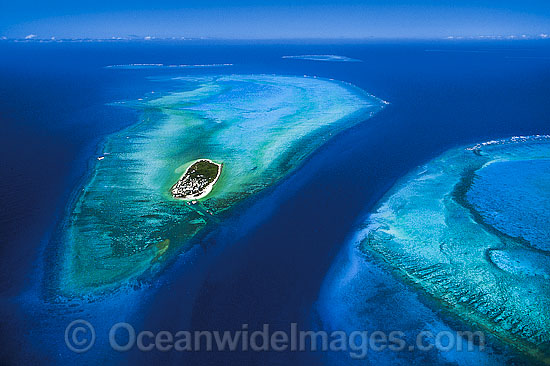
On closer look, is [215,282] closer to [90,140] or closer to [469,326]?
[469,326]

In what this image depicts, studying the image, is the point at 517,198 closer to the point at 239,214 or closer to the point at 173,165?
the point at 239,214

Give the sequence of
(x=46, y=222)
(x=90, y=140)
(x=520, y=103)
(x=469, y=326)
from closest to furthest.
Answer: (x=469, y=326) < (x=46, y=222) < (x=90, y=140) < (x=520, y=103)

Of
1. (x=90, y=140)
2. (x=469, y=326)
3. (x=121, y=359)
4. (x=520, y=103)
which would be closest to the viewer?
(x=121, y=359)

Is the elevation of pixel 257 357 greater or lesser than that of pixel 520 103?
lesser

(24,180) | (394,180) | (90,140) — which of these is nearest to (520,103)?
(394,180)
